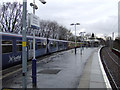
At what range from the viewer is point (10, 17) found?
3098cm

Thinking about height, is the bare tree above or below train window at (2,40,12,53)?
above

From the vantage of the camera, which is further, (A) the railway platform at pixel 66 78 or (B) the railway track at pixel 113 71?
(B) the railway track at pixel 113 71

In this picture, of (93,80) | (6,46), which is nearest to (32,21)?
(93,80)

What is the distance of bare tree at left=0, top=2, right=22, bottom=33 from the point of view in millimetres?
29766

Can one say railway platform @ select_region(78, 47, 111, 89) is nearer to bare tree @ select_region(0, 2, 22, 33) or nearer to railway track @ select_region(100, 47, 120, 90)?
railway track @ select_region(100, 47, 120, 90)

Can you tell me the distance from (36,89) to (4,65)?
5.68m

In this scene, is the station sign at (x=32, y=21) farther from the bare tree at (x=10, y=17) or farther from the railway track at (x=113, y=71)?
the bare tree at (x=10, y=17)

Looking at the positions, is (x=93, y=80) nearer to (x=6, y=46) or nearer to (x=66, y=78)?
(x=66, y=78)

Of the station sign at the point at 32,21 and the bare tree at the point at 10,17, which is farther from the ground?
the bare tree at the point at 10,17

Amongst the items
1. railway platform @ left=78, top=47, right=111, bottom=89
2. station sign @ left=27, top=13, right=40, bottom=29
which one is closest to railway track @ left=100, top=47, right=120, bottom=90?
railway platform @ left=78, top=47, right=111, bottom=89

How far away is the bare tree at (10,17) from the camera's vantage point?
29.8 m

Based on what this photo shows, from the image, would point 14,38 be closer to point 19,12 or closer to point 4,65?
point 4,65

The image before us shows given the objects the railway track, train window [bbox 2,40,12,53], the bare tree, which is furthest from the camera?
the bare tree

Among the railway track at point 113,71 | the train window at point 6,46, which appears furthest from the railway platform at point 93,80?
the train window at point 6,46
